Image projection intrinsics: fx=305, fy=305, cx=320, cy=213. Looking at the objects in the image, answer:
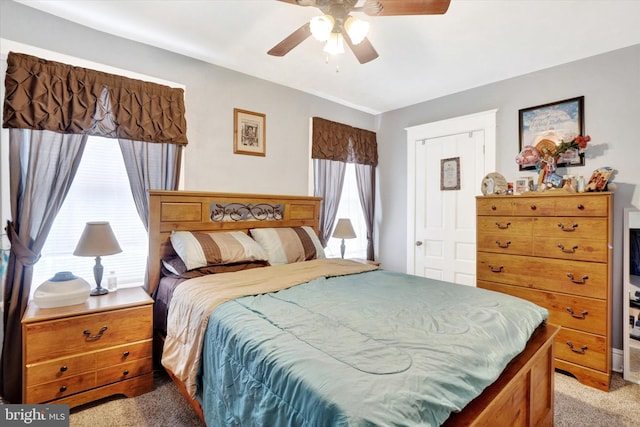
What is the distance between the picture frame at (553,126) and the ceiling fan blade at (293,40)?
2.39 metres

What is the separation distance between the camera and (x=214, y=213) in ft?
9.14

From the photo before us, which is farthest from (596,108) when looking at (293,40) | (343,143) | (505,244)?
(293,40)

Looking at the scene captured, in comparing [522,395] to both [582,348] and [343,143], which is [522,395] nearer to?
[582,348]

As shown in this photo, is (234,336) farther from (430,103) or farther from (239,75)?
(430,103)

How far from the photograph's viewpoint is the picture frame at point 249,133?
3.00m

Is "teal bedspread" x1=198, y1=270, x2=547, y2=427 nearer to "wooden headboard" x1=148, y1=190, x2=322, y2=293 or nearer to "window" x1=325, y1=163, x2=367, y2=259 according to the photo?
"wooden headboard" x1=148, y1=190, x2=322, y2=293

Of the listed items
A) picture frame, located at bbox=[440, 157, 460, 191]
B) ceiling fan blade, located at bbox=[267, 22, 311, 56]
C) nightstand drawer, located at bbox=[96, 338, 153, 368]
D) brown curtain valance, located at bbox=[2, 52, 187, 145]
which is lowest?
nightstand drawer, located at bbox=[96, 338, 153, 368]

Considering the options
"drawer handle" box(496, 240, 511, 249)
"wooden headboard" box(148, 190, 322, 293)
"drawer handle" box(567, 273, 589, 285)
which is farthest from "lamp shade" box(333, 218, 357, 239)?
"drawer handle" box(567, 273, 589, 285)

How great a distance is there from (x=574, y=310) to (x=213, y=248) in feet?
9.22

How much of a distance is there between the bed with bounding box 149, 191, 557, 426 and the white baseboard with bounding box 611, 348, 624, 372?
1.40 m

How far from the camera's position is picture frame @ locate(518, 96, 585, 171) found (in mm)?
2738

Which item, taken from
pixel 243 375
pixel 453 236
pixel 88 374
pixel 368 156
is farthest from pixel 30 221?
pixel 453 236

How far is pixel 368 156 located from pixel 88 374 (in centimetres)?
358

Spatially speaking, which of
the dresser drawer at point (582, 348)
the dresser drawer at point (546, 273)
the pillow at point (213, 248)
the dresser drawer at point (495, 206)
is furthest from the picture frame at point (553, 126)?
the pillow at point (213, 248)
